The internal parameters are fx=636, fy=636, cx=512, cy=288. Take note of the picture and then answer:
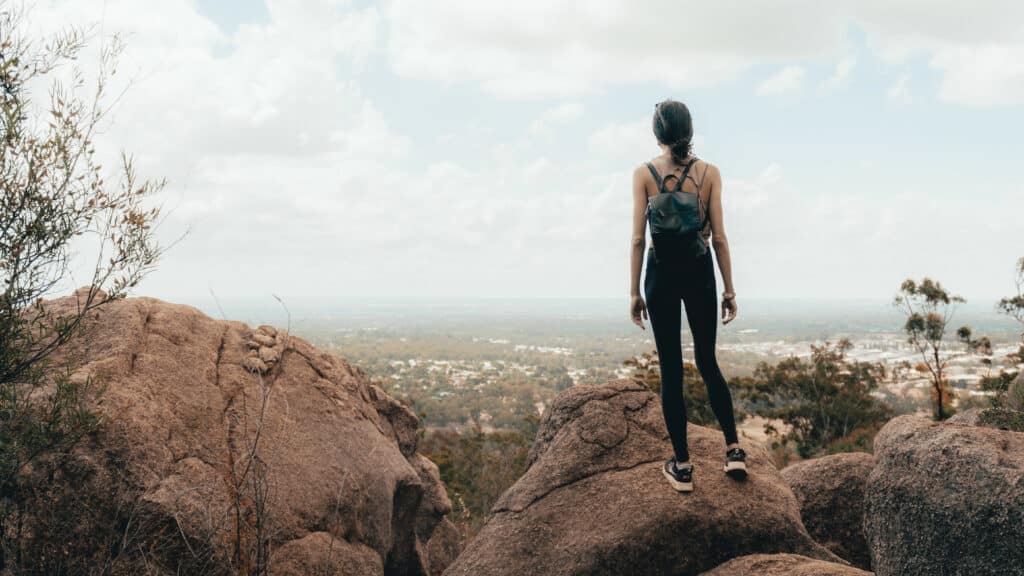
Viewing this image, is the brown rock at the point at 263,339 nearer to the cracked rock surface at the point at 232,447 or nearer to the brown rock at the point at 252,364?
the cracked rock surface at the point at 232,447

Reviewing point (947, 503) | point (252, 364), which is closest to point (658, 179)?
point (947, 503)

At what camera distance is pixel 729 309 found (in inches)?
205

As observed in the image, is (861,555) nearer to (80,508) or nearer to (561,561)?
(561,561)

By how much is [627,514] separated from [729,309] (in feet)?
6.29

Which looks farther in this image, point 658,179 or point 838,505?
point 838,505

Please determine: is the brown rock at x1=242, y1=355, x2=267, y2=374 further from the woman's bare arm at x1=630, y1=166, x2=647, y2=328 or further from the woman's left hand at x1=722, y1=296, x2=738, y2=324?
the woman's left hand at x1=722, y1=296, x2=738, y2=324

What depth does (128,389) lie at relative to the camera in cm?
660

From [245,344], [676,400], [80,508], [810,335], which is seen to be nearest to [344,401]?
[245,344]

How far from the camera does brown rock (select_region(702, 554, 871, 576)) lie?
4.28 metres

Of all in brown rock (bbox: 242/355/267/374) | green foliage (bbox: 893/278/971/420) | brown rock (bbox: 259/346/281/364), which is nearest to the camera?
brown rock (bbox: 242/355/267/374)

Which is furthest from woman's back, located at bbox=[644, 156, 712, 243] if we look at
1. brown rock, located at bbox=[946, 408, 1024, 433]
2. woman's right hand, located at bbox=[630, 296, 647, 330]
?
brown rock, located at bbox=[946, 408, 1024, 433]

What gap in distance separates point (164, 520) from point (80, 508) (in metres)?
0.78

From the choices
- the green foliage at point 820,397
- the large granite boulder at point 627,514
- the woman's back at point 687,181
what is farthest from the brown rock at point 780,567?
the green foliage at point 820,397

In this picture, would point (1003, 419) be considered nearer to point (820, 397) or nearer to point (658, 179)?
point (658, 179)
